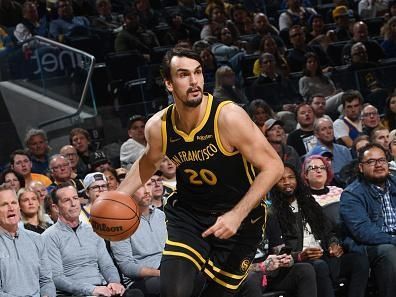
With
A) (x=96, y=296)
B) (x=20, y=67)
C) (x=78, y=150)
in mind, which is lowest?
(x=96, y=296)

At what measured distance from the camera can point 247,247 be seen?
5543 millimetres

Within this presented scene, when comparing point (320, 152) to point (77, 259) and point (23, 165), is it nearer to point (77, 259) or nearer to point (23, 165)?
point (23, 165)

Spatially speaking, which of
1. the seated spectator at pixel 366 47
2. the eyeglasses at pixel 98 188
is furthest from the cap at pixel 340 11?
the eyeglasses at pixel 98 188

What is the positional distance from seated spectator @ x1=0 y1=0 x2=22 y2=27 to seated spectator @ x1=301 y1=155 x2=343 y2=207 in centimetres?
561

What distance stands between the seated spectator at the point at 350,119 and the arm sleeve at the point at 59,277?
4.46 metres

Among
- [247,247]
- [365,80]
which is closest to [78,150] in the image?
[365,80]

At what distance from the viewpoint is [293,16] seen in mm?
15211

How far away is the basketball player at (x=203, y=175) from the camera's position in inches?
207

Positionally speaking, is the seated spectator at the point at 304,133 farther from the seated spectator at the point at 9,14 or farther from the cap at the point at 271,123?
the seated spectator at the point at 9,14

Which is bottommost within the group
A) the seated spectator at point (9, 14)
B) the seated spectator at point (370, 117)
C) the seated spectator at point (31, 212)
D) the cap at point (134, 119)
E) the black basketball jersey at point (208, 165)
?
the seated spectator at point (370, 117)

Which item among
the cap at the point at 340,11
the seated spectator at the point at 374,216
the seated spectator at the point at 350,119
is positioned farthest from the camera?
the cap at the point at 340,11

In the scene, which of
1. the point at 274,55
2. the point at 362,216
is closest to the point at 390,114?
the point at 274,55

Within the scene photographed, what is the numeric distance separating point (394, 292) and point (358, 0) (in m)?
9.43

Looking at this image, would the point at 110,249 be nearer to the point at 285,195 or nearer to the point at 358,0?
the point at 285,195
